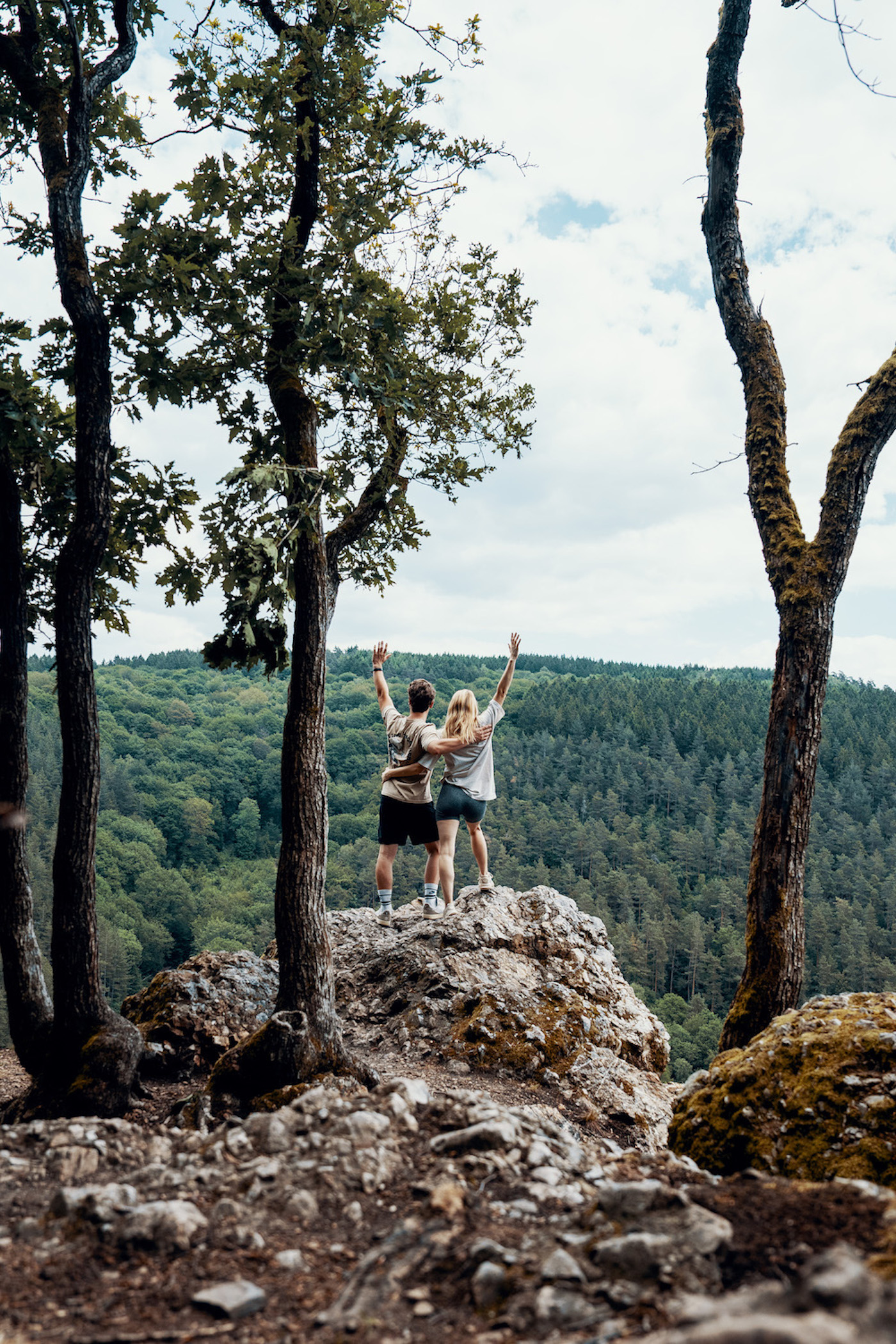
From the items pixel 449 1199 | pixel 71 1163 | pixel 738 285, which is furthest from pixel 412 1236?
pixel 738 285

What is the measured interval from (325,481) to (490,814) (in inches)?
3713

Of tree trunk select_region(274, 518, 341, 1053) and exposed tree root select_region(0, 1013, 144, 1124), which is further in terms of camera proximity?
tree trunk select_region(274, 518, 341, 1053)

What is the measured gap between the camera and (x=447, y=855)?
8.52 meters

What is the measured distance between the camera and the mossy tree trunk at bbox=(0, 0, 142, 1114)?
5.93m

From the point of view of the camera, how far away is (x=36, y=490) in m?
7.33

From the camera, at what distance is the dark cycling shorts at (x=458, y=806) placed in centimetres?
822

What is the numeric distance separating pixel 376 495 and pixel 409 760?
2725mm

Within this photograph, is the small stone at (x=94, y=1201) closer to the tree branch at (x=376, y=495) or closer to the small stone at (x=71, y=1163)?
the small stone at (x=71, y=1163)

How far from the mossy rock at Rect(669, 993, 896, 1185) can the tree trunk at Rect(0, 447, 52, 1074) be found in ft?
16.6

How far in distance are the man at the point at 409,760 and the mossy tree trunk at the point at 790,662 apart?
117 inches

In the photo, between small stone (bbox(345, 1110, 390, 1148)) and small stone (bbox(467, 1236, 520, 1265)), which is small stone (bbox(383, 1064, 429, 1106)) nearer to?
small stone (bbox(345, 1110, 390, 1148))

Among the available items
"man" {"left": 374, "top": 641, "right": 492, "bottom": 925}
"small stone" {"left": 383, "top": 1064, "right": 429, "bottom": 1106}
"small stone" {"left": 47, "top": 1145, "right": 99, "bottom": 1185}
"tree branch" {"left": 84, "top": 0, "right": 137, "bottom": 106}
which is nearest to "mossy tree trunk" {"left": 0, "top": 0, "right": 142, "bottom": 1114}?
"tree branch" {"left": 84, "top": 0, "right": 137, "bottom": 106}

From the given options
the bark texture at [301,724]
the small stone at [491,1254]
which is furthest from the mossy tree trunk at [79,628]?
the small stone at [491,1254]

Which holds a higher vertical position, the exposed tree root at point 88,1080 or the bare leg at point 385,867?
→ the bare leg at point 385,867
